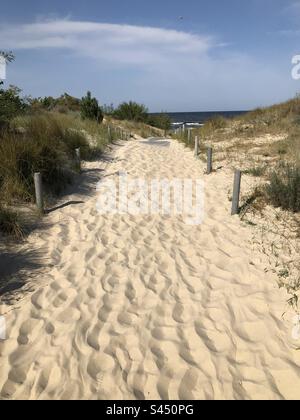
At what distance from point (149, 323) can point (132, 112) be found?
1054 inches

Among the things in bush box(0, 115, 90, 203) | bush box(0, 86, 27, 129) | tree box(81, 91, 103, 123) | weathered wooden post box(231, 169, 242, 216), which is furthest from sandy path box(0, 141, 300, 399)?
tree box(81, 91, 103, 123)

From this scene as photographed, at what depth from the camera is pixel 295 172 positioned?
649 cm

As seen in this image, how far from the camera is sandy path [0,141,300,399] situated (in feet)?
9.01

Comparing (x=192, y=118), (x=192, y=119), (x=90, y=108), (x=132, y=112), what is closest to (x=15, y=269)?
(x=90, y=108)

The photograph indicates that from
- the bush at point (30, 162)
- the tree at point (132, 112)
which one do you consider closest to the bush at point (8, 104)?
the bush at point (30, 162)

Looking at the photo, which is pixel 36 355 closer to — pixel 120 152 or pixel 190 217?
pixel 190 217

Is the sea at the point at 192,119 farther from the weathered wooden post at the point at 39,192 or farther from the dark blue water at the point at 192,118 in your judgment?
the weathered wooden post at the point at 39,192

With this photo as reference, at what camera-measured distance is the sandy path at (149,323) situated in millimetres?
2746

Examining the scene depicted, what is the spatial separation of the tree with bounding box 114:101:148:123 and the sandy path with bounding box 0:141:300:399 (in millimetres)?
24160

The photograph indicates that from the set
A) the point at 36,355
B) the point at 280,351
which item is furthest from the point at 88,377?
the point at 280,351

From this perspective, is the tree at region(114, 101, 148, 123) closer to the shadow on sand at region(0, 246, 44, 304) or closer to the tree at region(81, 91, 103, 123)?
the tree at region(81, 91, 103, 123)

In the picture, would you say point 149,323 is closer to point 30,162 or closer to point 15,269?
point 15,269

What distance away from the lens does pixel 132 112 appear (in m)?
28.4

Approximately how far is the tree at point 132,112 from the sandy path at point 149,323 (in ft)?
79.3
